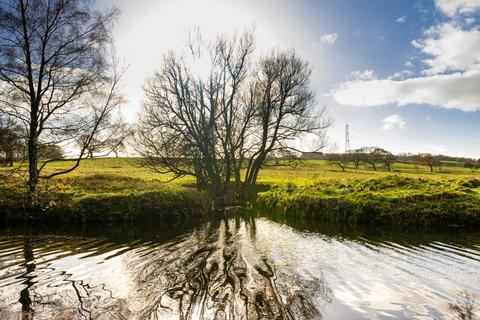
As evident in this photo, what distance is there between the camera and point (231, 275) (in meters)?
7.95

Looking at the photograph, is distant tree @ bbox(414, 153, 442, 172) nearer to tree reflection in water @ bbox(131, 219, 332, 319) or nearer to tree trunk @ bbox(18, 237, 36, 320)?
tree reflection in water @ bbox(131, 219, 332, 319)

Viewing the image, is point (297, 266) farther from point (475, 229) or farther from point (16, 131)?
point (16, 131)

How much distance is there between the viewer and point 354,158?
8731cm

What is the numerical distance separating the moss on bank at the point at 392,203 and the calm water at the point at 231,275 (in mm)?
1689

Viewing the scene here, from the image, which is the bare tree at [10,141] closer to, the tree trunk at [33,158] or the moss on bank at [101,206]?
the tree trunk at [33,158]

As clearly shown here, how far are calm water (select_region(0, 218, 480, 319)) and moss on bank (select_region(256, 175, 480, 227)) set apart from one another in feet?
5.54

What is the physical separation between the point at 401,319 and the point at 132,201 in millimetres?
14272

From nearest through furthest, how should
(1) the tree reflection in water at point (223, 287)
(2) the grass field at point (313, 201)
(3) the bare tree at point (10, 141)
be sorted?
(1) the tree reflection in water at point (223, 287)
(3) the bare tree at point (10, 141)
(2) the grass field at point (313, 201)

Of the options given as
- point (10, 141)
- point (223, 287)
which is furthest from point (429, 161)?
point (10, 141)

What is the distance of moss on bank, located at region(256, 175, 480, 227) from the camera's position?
14555 millimetres

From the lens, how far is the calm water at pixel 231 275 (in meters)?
5.89

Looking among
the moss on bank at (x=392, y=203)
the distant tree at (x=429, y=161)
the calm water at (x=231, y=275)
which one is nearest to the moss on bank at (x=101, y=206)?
the calm water at (x=231, y=275)

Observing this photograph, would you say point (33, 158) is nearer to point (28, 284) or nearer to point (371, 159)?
point (28, 284)

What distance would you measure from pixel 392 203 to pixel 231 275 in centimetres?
1182
